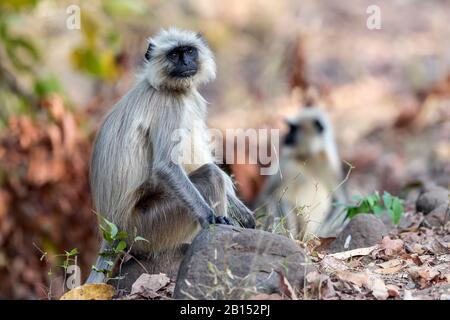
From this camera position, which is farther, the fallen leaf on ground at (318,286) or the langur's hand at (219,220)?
the langur's hand at (219,220)

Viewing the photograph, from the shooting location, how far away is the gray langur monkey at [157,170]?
498cm

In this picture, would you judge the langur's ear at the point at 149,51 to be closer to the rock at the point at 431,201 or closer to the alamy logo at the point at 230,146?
the alamy logo at the point at 230,146

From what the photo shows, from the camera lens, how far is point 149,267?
198 inches

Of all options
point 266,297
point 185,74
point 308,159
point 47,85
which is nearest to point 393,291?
point 266,297

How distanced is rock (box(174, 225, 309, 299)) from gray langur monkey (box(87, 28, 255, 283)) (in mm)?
805

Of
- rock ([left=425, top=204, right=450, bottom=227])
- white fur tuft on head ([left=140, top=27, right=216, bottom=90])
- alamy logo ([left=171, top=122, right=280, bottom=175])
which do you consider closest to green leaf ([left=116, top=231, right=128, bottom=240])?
alamy logo ([left=171, top=122, right=280, bottom=175])

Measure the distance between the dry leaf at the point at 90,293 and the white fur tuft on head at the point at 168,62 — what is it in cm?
143

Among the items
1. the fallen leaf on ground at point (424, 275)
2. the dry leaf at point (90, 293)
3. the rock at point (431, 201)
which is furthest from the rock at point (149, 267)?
the rock at point (431, 201)

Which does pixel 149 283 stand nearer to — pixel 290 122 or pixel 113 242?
pixel 113 242

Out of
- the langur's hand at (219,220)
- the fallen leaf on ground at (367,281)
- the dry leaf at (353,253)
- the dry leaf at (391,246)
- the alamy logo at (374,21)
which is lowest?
the dry leaf at (353,253)

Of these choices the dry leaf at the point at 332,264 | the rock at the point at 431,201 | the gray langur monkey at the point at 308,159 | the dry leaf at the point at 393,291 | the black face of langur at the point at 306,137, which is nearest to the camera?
the dry leaf at the point at 393,291

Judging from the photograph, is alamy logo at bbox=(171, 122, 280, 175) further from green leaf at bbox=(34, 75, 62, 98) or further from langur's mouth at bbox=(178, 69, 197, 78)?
green leaf at bbox=(34, 75, 62, 98)

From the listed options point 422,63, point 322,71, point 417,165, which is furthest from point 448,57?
point 417,165

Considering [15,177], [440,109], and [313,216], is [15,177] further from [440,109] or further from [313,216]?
[440,109]
